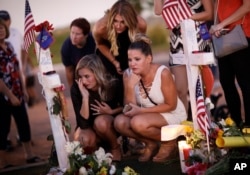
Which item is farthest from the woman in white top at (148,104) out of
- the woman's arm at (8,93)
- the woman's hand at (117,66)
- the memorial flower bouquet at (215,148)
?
the woman's arm at (8,93)

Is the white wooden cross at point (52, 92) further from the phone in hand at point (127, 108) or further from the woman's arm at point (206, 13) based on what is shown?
the woman's arm at point (206, 13)

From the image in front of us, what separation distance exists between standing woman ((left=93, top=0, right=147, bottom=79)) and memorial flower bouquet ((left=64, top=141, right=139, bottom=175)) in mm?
1234

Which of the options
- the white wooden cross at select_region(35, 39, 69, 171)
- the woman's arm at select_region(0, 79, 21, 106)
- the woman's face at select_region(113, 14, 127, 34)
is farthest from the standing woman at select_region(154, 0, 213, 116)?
the woman's arm at select_region(0, 79, 21, 106)

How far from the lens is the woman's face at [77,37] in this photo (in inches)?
223

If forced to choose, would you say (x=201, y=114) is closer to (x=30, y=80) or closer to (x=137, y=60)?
(x=137, y=60)

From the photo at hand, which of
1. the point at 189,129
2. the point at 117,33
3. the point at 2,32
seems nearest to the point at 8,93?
the point at 2,32

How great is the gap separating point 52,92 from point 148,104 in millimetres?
832

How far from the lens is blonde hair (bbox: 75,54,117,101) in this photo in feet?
15.9

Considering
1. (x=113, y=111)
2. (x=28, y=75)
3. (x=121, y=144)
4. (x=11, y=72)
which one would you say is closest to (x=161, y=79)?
(x=113, y=111)

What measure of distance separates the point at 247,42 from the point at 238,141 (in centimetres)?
85

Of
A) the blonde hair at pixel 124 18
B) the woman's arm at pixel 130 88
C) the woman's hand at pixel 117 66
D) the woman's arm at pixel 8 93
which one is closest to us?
the woman's arm at pixel 130 88

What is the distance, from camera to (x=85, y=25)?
18.7ft

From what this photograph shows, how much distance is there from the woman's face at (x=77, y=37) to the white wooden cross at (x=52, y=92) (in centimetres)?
126

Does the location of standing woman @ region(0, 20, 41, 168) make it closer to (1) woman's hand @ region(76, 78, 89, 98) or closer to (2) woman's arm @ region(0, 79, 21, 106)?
(2) woman's arm @ region(0, 79, 21, 106)
